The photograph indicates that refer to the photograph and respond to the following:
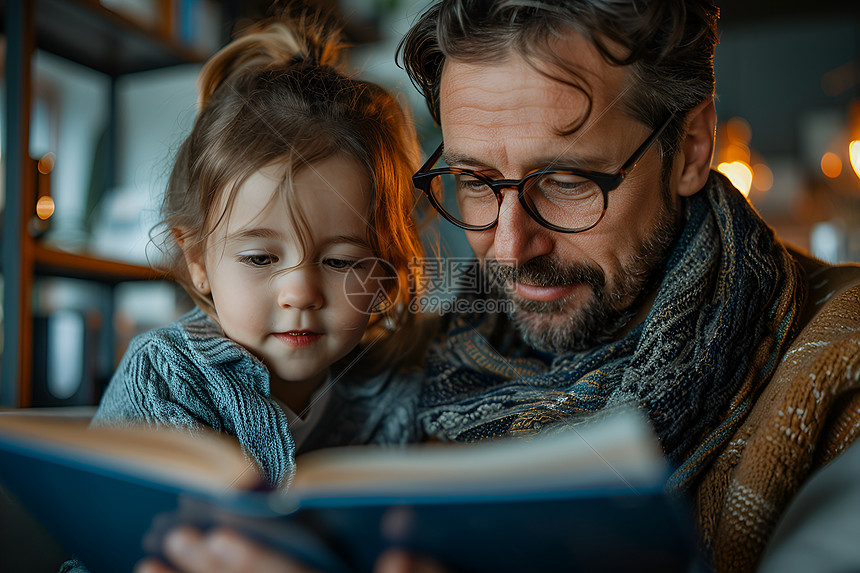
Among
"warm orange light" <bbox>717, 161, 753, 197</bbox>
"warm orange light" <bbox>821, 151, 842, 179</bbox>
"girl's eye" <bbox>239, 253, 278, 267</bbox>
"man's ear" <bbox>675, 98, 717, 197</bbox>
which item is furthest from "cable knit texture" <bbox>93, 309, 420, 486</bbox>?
"warm orange light" <bbox>821, 151, 842, 179</bbox>

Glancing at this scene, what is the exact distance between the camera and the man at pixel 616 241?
0.81 metres

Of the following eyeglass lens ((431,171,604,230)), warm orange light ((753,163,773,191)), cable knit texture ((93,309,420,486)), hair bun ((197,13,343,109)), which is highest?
warm orange light ((753,163,773,191))

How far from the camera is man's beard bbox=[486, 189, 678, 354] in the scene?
3.09ft

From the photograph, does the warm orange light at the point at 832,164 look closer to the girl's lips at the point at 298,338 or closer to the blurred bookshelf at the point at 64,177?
the blurred bookshelf at the point at 64,177

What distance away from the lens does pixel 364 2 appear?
2.91m

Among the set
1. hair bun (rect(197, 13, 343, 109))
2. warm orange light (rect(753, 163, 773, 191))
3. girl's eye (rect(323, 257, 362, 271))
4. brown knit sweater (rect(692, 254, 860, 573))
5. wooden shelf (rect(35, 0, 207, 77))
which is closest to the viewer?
brown knit sweater (rect(692, 254, 860, 573))

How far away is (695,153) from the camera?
0.98m

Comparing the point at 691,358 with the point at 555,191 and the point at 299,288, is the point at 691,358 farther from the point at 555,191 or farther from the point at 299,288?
the point at 299,288

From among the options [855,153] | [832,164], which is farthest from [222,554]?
[832,164]

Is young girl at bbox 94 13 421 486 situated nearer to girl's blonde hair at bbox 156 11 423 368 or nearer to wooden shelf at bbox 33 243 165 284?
girl's blonde hair at bbox 156 11 423 368

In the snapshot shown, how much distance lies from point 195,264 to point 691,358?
74 cm

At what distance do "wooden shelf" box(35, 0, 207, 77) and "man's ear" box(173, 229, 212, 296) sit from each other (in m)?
0.95

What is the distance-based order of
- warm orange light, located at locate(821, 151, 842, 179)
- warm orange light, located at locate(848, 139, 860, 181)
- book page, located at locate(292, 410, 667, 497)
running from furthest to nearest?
warm orange light, located at locate(821, 151, 842, 179) < warm orange light, located at locate(848, 139, 860, 181) < book page, located at locate(292, 410, 667, 497)

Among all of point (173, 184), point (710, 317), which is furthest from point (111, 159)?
point (710, 317)
